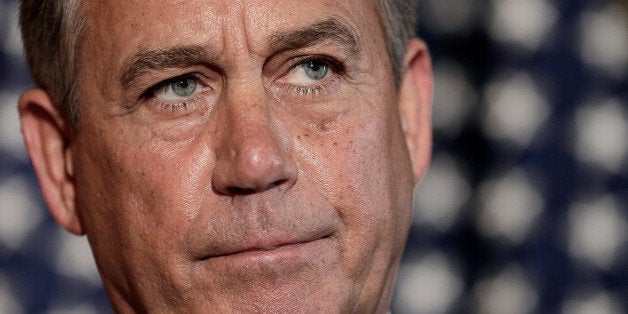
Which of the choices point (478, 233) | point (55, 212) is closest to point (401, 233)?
point (55, 212)

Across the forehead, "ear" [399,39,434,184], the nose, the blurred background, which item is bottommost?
the blurred background

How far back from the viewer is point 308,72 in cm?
158

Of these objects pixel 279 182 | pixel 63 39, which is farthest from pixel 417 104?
pixel 63 39

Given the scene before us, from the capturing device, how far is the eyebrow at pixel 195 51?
58.9 inches

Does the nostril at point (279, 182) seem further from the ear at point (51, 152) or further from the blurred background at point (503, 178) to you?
the blurred background at point (503, 178)

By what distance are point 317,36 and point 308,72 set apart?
65 mm

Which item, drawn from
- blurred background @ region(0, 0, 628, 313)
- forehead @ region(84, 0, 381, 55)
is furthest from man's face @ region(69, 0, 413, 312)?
blurred background @ region(0, 0, 628, 313)

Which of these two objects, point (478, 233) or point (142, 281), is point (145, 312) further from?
point (478, 233)

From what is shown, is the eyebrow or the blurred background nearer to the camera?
the eyebrow

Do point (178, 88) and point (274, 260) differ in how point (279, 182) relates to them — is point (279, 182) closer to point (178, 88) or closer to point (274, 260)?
point (274, 260)

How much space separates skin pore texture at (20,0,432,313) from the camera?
146 cm

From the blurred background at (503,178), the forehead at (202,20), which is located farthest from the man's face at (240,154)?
the blurred background at (503,178)

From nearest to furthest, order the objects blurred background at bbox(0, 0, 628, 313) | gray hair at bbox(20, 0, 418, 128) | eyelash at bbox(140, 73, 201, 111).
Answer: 1. eyelash at bbox(140, 73, 201, 111)
2. gray hair at bbox(20, 0, 418, 128)
3. blurred background at bbox(0, 0, 628, 313)

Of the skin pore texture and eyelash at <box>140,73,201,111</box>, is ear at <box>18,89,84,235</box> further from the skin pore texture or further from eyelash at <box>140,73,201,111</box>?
eyelash at <box>140,73,201,111</box>
